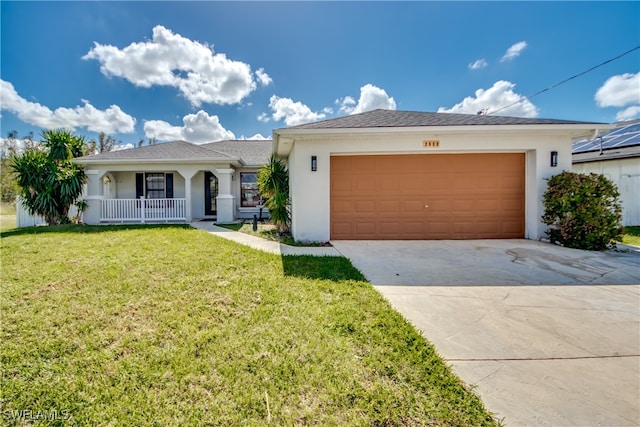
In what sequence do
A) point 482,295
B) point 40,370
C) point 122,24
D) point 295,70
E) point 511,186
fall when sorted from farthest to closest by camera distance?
point 295,70
point 122,24
point 511,186
point 482,295
point 40,370

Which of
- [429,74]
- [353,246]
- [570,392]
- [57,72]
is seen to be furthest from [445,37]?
[57,72]

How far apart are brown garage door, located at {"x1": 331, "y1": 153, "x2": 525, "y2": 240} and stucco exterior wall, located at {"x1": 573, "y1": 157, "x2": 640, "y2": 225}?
275 inches

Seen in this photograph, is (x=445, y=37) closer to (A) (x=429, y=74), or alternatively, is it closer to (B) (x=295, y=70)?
(A) (x=429, y=74)

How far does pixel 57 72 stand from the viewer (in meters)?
12.1

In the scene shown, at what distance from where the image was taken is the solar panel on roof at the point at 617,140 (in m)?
11.1

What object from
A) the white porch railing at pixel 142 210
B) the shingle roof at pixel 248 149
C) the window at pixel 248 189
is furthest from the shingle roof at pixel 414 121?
the white porch railing at pixel 142 210

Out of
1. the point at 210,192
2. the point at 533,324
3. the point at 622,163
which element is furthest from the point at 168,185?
the point at 622,163

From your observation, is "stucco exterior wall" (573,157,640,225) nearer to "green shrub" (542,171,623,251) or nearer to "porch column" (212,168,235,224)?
"green shrub" (542,171,623,251)

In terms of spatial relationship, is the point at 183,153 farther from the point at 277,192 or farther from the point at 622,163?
the point at 622,163

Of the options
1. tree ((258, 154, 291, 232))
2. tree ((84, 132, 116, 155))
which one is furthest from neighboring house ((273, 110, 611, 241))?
tree ((84, 132, 116, 155))

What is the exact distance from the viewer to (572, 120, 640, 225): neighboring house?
1015 centimetres

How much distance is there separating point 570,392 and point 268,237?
22.4 feet

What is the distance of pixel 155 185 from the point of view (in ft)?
43.2

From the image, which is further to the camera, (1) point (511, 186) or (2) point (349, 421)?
(1) point (511, 186)
